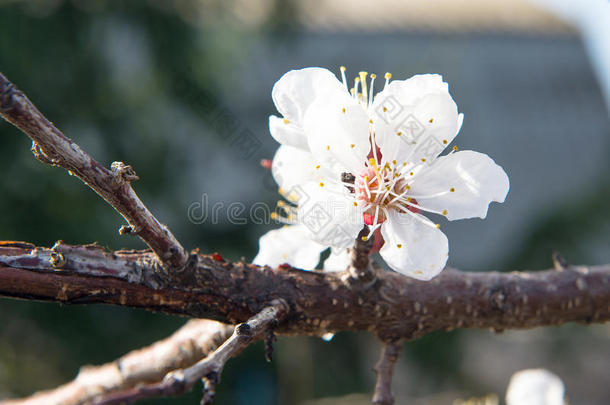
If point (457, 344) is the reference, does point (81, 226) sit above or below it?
above

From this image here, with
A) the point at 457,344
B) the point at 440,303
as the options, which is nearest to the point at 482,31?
the point at 457,344

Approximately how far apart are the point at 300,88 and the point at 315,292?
1.04 ft

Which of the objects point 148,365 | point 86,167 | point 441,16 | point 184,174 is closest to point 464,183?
point 86,167

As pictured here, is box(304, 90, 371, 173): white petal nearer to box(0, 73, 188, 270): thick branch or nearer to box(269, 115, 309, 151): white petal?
box(269, 115, 309, 151): white petal

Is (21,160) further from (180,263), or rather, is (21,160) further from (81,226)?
(180,263)

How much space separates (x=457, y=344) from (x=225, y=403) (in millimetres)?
1296

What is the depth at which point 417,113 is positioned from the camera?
755 mm

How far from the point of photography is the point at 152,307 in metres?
0.76

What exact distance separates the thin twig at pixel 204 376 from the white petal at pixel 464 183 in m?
0.32

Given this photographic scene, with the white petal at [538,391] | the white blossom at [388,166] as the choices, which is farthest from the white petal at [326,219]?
the white petal at [538,391]

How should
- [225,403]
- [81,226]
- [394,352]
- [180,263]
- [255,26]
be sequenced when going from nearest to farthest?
[180,263], [394,352], [81,226], [225,403], [255,26]

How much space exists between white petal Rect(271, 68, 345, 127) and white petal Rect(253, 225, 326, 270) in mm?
195

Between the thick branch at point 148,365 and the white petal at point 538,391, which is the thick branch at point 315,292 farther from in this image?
the white petal at point 538,391

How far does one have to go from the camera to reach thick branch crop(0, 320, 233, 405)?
938 mm
